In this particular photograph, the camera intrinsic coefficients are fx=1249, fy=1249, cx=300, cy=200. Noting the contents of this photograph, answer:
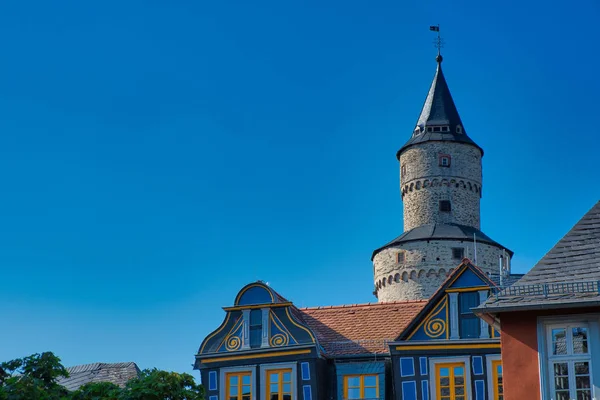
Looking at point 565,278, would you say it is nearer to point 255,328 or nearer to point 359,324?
point 255,328

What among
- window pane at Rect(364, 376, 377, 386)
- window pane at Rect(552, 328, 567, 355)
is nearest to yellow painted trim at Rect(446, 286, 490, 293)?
window pane at Rect(364, 376, 377, 386)

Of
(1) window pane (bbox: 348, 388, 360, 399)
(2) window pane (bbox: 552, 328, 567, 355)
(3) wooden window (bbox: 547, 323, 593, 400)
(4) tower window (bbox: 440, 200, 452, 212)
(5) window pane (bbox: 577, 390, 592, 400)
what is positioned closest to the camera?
(5) window pane (bbox: 577, 390, 592, 400)

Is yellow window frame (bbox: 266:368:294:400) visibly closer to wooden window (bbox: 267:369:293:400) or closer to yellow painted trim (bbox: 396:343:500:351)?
wooden window (bbox: 267:369:293:400)

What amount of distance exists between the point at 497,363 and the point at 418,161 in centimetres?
4092

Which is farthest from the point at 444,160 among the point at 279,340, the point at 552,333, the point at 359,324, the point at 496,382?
the point at 552,333

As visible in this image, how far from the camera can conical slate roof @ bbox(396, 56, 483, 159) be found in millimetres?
73500

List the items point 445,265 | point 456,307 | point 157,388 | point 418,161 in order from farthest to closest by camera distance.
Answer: point 418,161 → point 445,265 → point 456,307 → point 157,388

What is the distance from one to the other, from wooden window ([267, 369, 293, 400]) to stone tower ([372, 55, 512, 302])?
32.0 m

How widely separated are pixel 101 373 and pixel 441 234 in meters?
30.5

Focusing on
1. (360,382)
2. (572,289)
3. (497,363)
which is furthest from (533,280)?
(360,382)

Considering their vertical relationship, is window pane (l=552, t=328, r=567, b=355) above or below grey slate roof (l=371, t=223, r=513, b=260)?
below

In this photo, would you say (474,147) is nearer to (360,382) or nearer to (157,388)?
(360,382)

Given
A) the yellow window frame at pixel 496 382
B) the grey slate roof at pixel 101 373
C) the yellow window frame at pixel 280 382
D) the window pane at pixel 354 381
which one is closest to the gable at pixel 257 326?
the yellow window frame at pixel 280 382

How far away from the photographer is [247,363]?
35.5m
